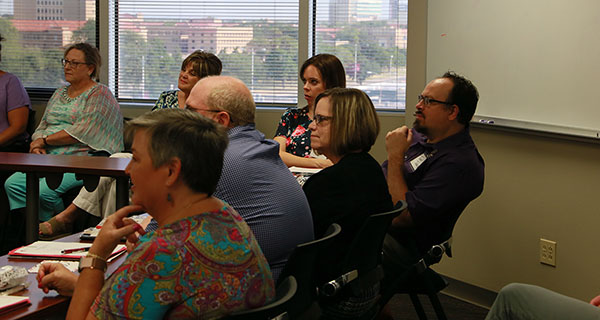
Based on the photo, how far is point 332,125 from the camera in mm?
2717

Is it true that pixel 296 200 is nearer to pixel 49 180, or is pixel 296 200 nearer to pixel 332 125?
pixel 332 125

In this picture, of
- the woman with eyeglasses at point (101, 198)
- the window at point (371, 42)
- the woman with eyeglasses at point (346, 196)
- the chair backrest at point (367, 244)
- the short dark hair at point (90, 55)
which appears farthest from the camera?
the window at point (371, 42)

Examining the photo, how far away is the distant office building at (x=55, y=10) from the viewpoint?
220 inches

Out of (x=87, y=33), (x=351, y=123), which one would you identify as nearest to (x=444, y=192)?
(x=351, y=123)

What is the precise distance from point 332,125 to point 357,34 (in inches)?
99.8

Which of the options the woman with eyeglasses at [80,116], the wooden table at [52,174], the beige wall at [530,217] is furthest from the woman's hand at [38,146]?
the beige wall at [530,217]

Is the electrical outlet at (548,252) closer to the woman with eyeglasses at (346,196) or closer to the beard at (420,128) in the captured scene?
the beard at (420,128)

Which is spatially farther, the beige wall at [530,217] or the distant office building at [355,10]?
the distant office building at [355,10]

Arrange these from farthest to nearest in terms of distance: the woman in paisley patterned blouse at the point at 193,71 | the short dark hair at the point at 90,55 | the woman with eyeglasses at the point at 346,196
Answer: the short dark hair at the point at 90,55
the woman in paisley patterned blouse at the point at 193,71
the woman with eyeglasses at the point at 346,196

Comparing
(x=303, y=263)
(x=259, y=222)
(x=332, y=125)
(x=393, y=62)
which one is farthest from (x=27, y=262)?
(x=393, y=62)

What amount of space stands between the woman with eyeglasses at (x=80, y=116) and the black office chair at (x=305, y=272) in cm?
301

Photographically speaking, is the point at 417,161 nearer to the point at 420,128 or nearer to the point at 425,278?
the point at 420,128

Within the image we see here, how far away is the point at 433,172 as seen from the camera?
311 centimetres

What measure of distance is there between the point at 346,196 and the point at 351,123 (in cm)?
38
